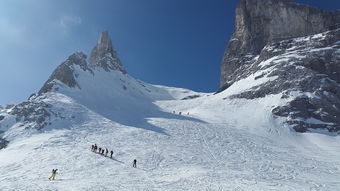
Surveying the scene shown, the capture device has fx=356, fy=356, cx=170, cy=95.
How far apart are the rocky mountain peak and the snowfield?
33750mm

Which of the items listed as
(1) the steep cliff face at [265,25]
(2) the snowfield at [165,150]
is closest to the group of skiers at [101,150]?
(2) the snowfield at [165,150]

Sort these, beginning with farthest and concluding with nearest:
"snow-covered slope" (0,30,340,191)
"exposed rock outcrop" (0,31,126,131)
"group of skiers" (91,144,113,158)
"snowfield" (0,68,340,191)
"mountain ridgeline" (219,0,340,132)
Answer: "mountain ridgeline" (219,0,340,132), "exposed rock outcrop" (0,31,126,131), "group of skiers" (91,144,113,158), "snow-covered slope" (0,30,340,191), "snowfield" (0,68,340,191)

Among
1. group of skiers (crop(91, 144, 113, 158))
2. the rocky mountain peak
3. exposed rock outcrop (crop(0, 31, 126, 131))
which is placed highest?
the rocky mountain peak

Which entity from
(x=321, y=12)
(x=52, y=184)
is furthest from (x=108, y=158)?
(x=321, y=12)

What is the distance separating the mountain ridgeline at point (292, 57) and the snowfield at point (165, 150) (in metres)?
4.33

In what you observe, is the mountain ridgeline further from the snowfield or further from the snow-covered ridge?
the snowfield

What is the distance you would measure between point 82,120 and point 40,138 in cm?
1152

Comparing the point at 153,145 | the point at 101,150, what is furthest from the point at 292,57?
the point at 101,150

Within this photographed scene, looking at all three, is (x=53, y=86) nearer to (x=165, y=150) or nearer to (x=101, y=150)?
(x=101, y=150)

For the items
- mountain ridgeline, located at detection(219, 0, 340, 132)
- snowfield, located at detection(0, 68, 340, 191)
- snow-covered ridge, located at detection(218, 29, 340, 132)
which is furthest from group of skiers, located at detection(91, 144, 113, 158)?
snow-covered ridge, located at detection(218, 29, 340, 132)

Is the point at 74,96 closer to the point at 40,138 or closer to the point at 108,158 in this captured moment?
the point at 40,138

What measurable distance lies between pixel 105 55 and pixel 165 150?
87.4 metres

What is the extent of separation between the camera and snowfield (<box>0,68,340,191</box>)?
31.4 metres

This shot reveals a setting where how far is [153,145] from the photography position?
46562mm
